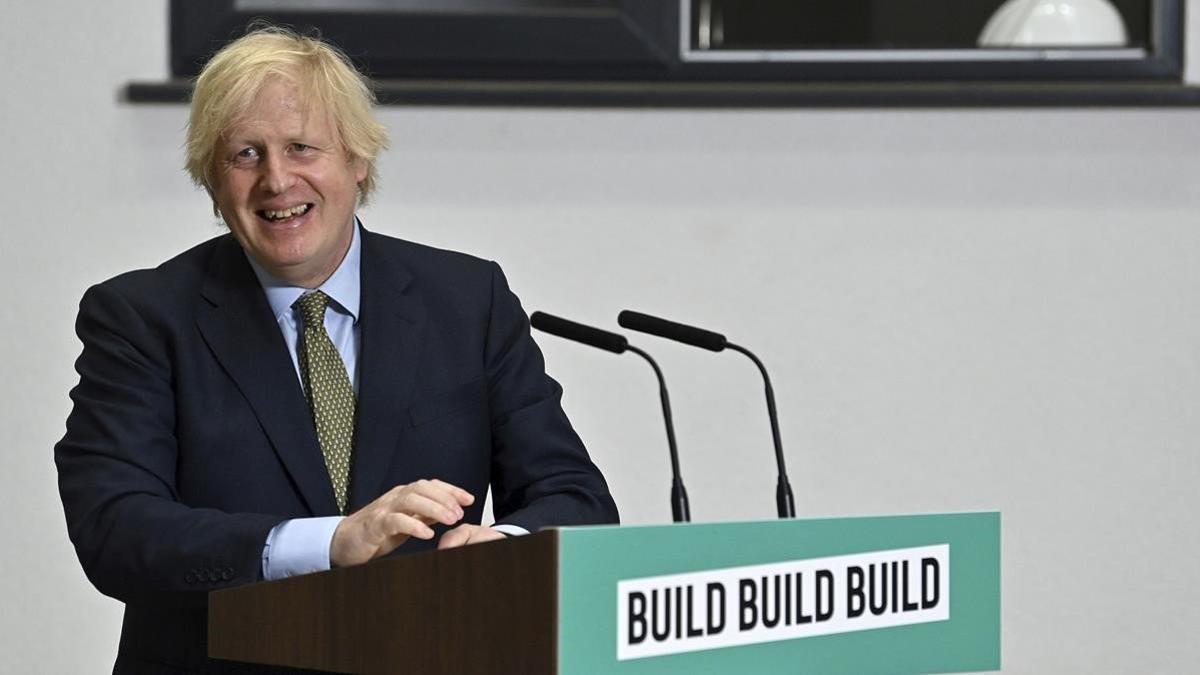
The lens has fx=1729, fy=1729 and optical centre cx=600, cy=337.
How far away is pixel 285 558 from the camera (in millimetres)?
1815

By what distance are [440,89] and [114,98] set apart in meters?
0.68

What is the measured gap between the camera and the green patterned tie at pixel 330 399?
2113mm

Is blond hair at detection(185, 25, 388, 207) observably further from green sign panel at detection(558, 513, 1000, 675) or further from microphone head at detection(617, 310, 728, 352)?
green sign panel at detection(558, 513, 1000, 675)

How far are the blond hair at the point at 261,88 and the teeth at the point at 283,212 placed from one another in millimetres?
102

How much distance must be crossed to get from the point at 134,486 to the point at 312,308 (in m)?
0.33

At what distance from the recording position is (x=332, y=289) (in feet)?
7.27

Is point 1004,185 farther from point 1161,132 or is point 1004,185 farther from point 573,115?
point 573,115

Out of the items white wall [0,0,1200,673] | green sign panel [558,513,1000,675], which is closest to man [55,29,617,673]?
green sign panel [558,513,1000,675]

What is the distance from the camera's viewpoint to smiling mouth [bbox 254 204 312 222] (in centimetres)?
214

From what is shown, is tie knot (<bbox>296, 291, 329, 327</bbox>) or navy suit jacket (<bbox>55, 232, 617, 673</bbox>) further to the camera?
tie knot (<bbox>296, 291, 329, 327</bbox>)

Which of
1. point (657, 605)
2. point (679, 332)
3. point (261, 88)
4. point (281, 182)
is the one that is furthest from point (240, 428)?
point (657, 605)

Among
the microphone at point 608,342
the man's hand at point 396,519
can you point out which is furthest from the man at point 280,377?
the man's hand at point 396,519

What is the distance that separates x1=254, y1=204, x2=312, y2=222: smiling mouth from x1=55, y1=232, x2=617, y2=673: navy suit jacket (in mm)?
100

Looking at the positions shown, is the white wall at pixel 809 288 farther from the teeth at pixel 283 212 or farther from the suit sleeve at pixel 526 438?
the teeth at pixel 283 212
